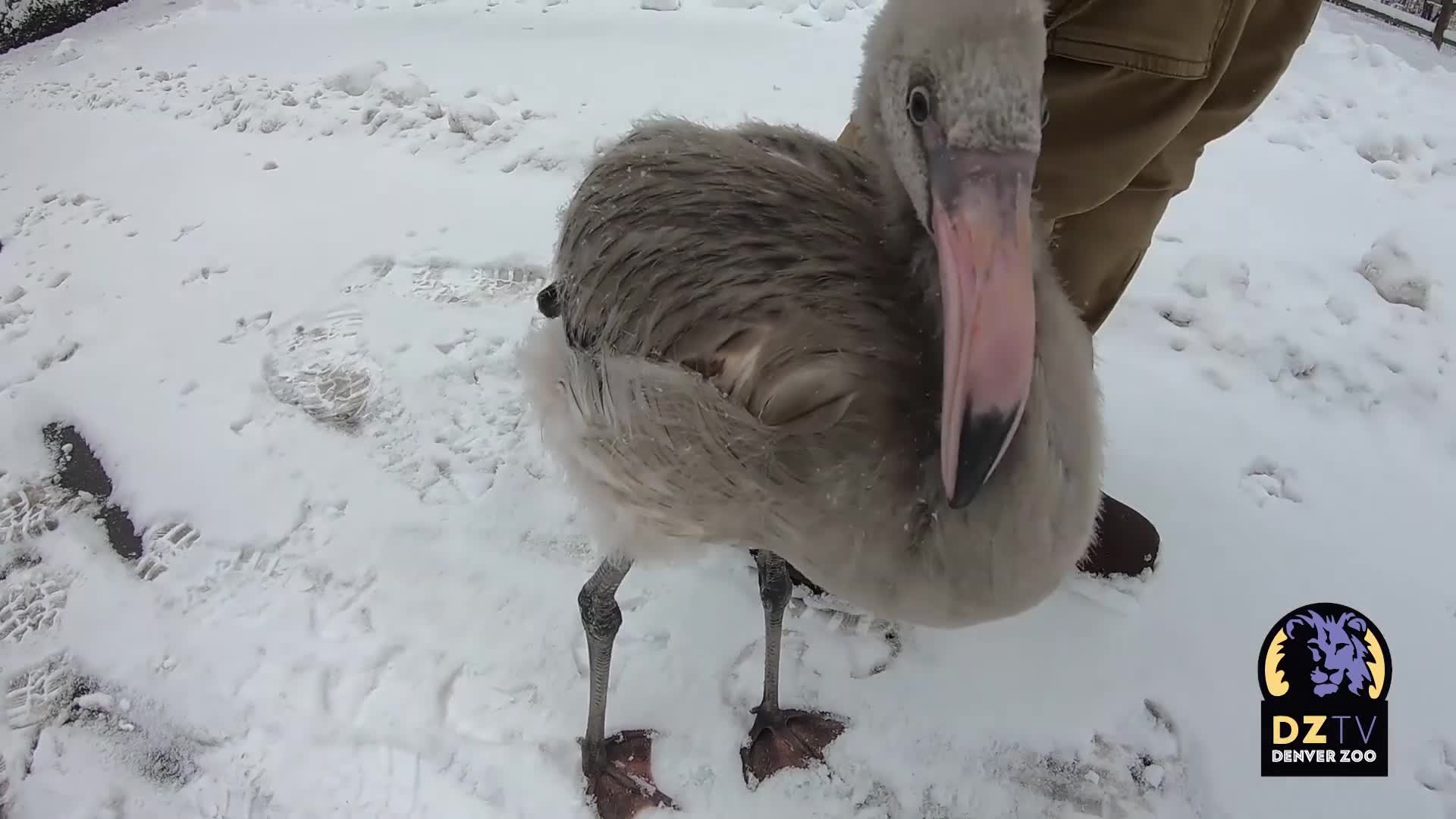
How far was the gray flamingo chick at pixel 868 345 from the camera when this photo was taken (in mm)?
1104

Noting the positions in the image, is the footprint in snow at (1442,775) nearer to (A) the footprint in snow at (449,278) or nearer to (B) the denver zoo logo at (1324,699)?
(B) the denver zoo logo at (1324,699)

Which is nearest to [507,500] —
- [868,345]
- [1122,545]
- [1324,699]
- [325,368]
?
[325,368]

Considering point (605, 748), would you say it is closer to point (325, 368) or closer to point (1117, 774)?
point (1117, 774)

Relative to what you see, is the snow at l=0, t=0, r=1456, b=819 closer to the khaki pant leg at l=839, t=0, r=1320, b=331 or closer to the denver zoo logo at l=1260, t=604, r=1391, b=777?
the denver zoo logo at l=1260, t=604, r=1391, b=777

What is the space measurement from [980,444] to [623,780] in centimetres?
149

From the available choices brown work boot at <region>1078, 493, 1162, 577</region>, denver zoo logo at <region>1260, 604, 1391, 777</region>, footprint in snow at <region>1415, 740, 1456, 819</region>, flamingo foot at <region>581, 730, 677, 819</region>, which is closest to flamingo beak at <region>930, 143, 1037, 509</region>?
flamingo foot at <region>581, 730, 677, 819</region>

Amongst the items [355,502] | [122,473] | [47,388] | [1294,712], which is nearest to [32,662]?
[122,473]

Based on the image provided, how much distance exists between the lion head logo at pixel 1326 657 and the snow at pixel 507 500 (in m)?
0.08

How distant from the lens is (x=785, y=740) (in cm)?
216

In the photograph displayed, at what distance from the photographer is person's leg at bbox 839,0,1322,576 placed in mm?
1539

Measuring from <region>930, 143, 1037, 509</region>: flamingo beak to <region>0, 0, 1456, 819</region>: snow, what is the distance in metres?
1.38

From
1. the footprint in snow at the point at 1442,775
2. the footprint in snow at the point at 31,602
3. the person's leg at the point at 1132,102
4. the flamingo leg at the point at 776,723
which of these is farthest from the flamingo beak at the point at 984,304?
the footprint in snow at the point at 31,602

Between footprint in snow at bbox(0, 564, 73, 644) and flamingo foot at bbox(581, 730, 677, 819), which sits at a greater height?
footprint in snow at bbox(0, 564, 73, 644)

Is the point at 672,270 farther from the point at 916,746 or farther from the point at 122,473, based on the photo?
the point at 122,473
